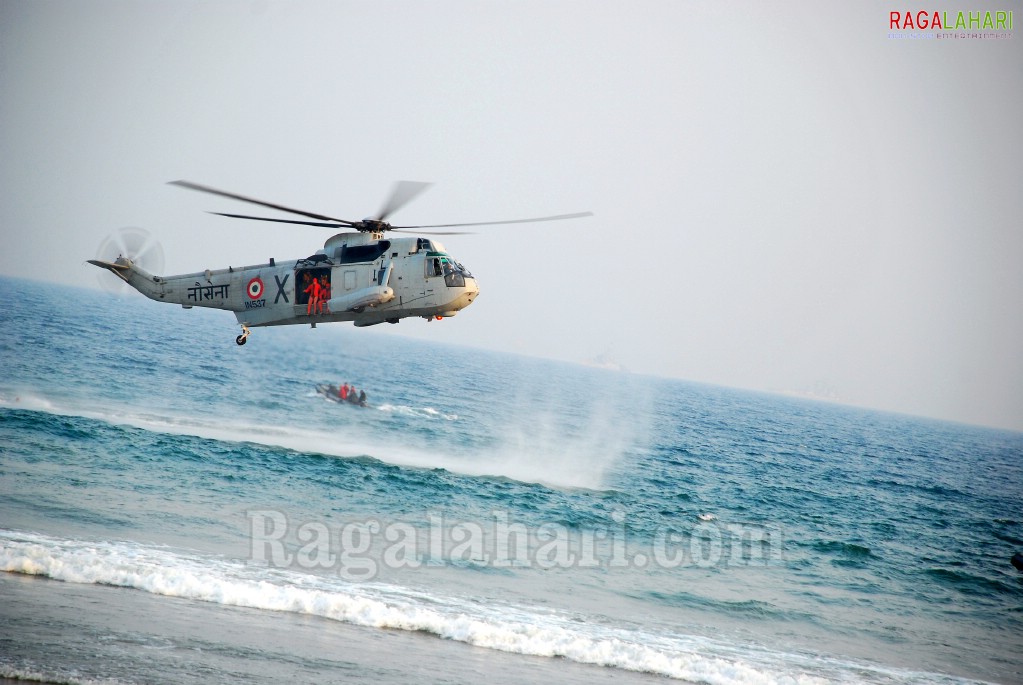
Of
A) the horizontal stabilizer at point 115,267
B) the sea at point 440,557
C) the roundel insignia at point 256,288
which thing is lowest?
the sea at point 440,557

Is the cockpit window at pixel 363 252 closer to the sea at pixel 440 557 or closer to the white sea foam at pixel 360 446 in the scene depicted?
the sea at pixel 440 557

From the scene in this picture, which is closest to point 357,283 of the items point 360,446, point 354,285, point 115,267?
point 354,285

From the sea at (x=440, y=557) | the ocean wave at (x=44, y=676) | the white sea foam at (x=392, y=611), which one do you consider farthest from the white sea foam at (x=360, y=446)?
the ocean wave at (x=44, y=676)

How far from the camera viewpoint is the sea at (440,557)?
58.0 feet

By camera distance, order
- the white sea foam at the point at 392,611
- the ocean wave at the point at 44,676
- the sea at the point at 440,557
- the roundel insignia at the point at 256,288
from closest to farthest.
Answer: the ocean wave at the point at 44,676
the sea at the point at 440,557
the white sea foam at the point at 392,611
the roundel insignia at the point at 256,288

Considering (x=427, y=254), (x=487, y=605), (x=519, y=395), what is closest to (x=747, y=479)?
(x=487, y=605)

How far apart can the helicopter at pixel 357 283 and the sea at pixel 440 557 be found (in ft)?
23.6

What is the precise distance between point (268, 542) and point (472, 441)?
3719 centimetres

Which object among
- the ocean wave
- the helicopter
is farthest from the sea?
the helicopter

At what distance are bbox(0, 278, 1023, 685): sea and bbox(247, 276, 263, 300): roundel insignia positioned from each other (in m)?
7.45

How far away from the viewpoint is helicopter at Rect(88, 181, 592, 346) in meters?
20.8

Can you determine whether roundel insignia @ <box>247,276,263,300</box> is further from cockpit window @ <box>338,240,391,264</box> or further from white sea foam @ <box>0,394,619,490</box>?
white sea foam @ <box>0,394,619,490</box>

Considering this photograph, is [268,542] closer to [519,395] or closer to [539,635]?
[539,635]

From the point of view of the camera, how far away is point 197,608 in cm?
1875
